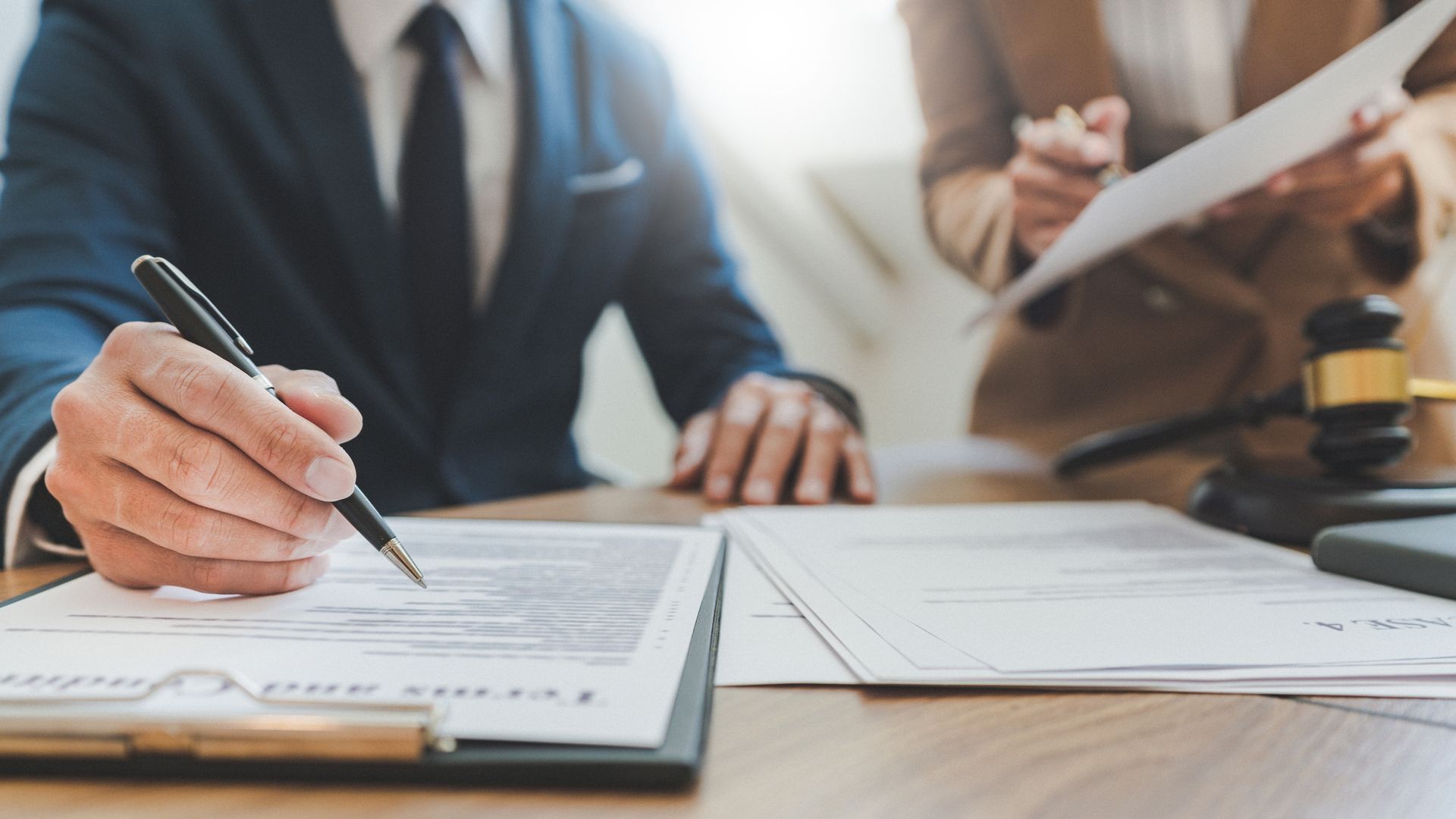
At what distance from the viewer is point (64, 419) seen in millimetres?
274

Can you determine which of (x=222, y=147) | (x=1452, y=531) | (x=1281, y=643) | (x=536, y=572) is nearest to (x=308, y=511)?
(x=536, y=572)

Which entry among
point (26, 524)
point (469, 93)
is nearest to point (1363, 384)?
point (26, 524)

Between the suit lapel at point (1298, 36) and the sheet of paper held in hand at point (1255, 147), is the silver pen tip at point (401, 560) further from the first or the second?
the suit lapel at point (1298, 36)

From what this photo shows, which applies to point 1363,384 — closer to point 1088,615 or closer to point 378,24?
point 1088,615

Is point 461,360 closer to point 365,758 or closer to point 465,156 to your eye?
point 465,156

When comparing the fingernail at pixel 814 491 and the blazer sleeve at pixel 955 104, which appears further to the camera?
the blazer sleeve at pixel 955 104

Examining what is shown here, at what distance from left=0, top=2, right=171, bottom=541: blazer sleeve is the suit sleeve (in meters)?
0.50

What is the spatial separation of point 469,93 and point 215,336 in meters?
0.58

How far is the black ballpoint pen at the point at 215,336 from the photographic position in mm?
256

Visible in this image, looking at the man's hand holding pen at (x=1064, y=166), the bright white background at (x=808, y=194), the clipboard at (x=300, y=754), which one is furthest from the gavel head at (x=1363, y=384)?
the bright white background at (x=808, y=194)

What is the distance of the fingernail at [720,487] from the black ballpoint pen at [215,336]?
295 millimetres

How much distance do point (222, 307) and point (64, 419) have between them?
45 cm

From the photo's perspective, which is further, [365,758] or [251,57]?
[251,57]

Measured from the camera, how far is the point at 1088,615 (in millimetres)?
253
